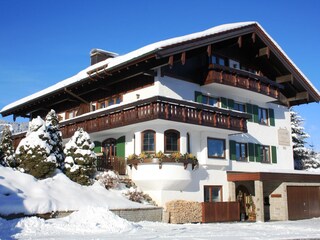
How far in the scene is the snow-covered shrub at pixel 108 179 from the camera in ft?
67.4

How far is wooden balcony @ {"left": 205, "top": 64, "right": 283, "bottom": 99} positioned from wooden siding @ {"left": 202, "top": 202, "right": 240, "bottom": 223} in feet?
23.2

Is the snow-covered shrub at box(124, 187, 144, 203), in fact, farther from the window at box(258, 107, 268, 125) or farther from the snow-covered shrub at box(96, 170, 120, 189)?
the window at box(258, 107, 268, 125)

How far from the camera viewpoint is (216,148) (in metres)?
24.0

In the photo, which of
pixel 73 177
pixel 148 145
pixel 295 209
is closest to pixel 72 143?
pixel 73 177

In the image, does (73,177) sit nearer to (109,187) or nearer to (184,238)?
(109,187)

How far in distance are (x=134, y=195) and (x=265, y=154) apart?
11746 millimetres

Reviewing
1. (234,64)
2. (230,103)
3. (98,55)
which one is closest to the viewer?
(230,103)

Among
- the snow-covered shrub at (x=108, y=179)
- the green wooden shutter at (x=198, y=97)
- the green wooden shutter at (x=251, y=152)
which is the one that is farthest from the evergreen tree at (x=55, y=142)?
the green wooden shutter at (x=251, y=152)

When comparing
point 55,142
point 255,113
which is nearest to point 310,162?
point 255,113

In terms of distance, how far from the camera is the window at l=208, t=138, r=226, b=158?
2365 cm

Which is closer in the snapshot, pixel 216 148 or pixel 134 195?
pixel 134 195

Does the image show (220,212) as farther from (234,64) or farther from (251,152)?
(234,64)

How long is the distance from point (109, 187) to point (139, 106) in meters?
4.30

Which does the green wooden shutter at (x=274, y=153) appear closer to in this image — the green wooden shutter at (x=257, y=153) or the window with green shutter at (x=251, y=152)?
the green wooden shutter at (x=257, y=153)
